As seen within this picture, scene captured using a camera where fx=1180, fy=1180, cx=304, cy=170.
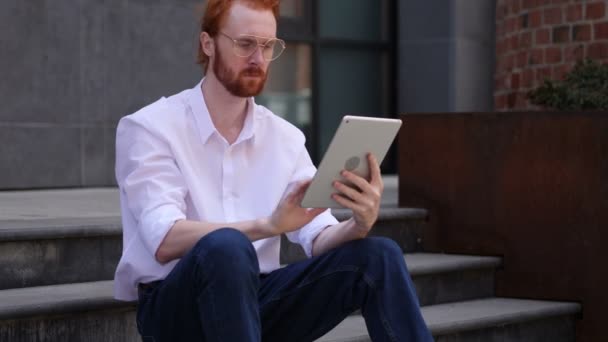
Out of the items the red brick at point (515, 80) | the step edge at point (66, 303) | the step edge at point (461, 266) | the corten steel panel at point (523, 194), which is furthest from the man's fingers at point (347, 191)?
the red brick at point (515, 80)

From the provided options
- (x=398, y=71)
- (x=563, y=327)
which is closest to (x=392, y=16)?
(x=398, y=71)

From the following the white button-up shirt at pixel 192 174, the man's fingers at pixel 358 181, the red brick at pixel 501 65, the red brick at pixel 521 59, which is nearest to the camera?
the man's fingers at pixel 358 181

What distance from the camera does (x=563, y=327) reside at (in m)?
5.34

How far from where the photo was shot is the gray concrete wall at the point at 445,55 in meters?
8.70

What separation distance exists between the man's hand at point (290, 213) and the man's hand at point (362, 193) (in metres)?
0.10

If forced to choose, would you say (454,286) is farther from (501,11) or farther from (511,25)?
(501,11)

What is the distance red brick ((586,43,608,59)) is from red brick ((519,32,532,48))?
55cm

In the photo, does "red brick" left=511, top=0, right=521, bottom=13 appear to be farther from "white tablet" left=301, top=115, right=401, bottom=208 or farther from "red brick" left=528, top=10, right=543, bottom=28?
"white tablet" left=301, top=115, right=401, bottom=208

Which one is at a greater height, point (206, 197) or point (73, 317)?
point (206, 197)

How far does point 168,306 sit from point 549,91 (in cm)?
439

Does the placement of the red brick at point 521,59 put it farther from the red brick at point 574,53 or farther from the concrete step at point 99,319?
the concrete step at point 99,319

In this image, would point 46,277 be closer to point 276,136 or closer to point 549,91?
point 276,136

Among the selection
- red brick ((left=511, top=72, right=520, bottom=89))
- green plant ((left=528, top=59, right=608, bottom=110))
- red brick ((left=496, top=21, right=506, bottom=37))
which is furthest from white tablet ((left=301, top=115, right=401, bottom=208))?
red brick ((left=496, top=21, right=506, bottom=37))

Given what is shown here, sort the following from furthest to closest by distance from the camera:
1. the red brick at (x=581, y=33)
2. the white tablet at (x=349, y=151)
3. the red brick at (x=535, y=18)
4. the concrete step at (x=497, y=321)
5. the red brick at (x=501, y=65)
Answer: the red brick at (x=501, y=65), the red brick at (x=535, y=18), the red brick at (x=581, y=33), the concrete step at (x=497, y=321), the white tablet at (x=349, y=151)
